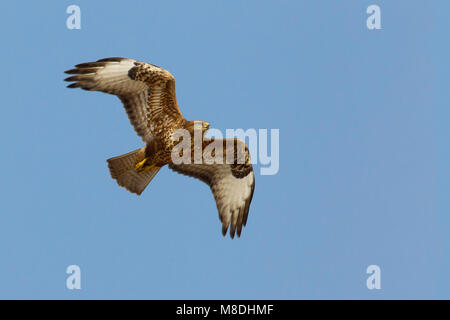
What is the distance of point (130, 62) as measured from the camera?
11523 millimetres

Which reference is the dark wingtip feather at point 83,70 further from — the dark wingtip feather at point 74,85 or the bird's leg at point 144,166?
the bird's leg at point 144,166

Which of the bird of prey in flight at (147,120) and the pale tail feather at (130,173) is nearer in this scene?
the bird of prey in flight at (147,120)

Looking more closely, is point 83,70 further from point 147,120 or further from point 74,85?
point 147,120

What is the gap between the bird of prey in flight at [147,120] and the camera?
37.7 feet

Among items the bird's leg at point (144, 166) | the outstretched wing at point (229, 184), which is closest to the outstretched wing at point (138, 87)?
the bird's leg at point (144, 166)

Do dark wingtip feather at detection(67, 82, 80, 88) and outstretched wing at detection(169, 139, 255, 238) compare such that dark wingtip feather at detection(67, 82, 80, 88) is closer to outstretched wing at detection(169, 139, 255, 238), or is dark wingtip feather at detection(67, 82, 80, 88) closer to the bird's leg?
the bird's leg

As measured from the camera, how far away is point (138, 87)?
11.6 meters

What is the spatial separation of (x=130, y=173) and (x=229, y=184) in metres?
1.80

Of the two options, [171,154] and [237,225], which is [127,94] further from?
[237,225]

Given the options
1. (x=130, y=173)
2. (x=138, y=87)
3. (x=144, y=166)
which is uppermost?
(x=138, y=87)

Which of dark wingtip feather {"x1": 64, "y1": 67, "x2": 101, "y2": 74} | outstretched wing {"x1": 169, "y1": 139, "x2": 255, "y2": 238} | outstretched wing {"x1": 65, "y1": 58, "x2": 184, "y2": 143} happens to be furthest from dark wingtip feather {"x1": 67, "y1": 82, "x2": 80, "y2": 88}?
outstretched wing {"x1": 169, "y1": 139, "x2": 255, "y2": 238}

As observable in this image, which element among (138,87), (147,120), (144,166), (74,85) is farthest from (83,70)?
(144,166)

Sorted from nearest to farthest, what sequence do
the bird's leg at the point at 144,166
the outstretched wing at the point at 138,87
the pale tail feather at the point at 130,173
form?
1. the outstretched wing at the point at 138,87
2. the bird's leg at the point at 144,166
3. the pale tail feather at the point at 130,173
